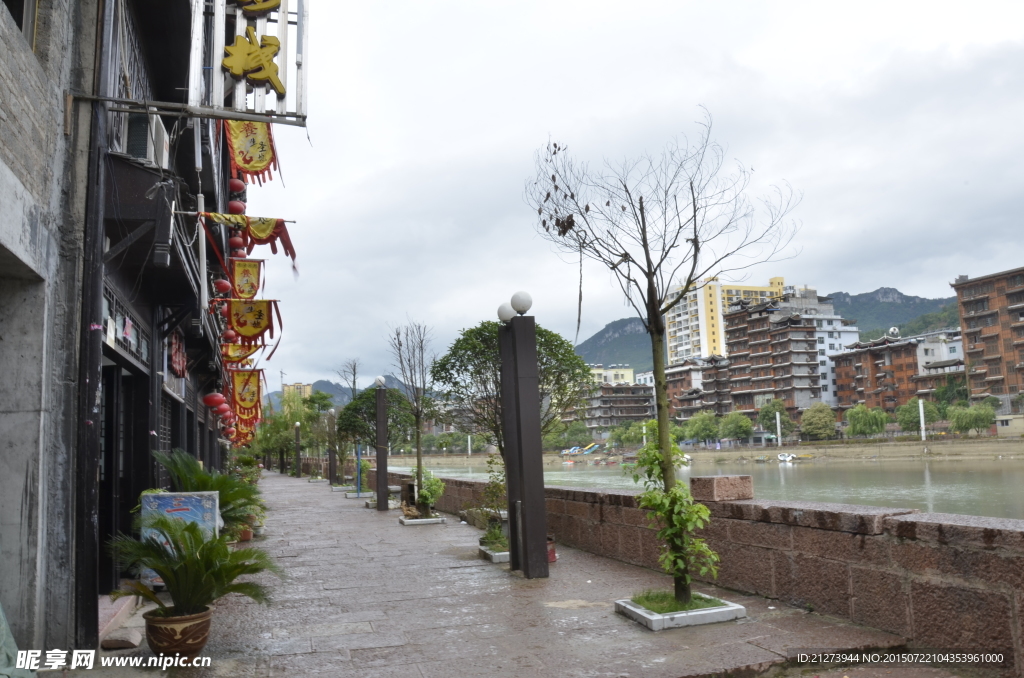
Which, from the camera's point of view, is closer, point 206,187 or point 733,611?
point 733,611

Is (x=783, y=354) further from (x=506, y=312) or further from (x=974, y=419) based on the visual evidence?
(x=506, y=312)

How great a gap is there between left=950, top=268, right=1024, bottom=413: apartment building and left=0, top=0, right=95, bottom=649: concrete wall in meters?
100

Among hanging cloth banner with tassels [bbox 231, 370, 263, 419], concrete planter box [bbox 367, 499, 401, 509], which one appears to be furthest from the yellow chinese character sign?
hanging cloth banner with tassels [bbox 231, 370, 263, 419]

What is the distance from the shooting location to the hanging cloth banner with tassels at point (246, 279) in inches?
579

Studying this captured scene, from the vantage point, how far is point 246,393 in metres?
21.0

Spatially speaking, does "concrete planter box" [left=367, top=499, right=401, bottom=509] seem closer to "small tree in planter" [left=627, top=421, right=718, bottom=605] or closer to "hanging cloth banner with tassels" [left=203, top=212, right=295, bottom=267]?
"hanging cloth banner with tassels" [left=203, top=212, right=295, bottom=267]

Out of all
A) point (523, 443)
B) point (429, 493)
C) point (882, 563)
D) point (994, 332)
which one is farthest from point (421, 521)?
point (994, 332)

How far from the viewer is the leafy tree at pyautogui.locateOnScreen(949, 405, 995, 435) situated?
7931 centimetres

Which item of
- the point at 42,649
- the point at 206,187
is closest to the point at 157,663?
the point at 42,649

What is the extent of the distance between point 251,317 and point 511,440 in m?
7.48

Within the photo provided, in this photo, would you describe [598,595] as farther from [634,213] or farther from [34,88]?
[34,88]

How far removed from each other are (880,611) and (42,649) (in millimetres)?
5899


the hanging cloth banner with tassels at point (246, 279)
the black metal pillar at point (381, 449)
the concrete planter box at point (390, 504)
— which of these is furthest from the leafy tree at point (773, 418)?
the hanging cloth banner with tassels at point (246, 279)

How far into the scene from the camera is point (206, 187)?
1630 cm
